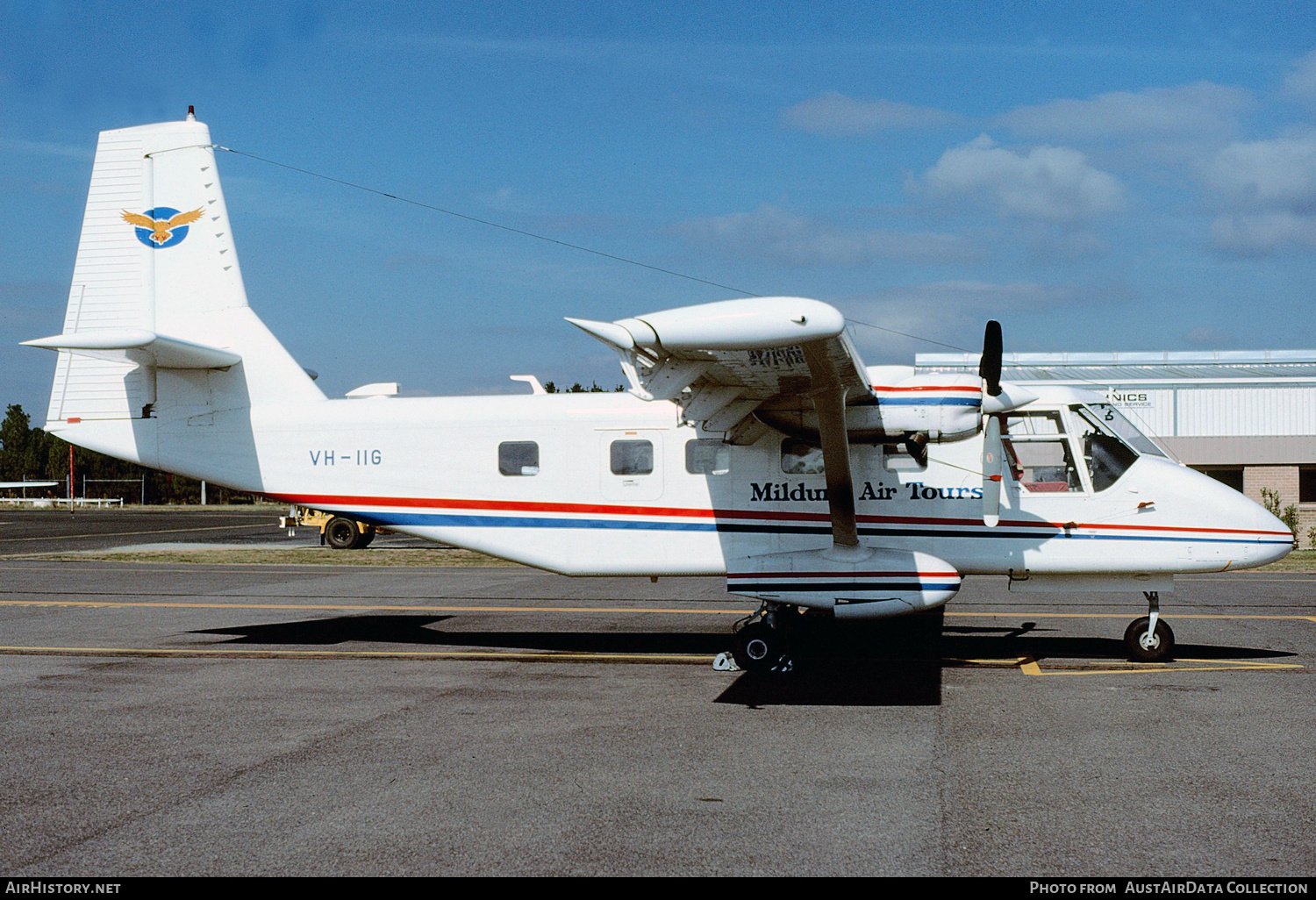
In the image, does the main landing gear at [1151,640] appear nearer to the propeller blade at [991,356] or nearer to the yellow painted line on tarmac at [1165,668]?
the yellow painted line on tarmac at [1165,668]

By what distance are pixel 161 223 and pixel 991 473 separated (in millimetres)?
10013

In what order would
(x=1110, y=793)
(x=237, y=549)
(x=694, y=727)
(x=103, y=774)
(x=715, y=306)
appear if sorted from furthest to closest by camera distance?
(x=237, y=549) < (x=694, y=727) < (x=715, y=306) < (x=103, y=774) < (x=1110, y=793)

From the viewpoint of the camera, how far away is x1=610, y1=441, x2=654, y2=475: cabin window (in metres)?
11.6

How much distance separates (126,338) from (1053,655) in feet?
34.5

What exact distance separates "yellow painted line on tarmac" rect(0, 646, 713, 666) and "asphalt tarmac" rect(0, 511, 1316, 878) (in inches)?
2.8

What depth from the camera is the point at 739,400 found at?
424 inches

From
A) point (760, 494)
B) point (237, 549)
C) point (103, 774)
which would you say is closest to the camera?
point (103, 774)

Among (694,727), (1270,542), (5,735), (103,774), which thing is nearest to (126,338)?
(5,735)

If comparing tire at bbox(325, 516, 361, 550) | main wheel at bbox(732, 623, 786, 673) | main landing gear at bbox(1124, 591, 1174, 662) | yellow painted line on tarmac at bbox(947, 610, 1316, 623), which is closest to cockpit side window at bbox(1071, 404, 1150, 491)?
main landing gear at bbox(1124, 591, 1174, 662)

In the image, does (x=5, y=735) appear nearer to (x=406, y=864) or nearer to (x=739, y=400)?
(x=406, y=864)

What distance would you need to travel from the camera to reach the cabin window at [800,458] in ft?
36.8

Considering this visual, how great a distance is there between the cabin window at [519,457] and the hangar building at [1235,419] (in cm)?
1898

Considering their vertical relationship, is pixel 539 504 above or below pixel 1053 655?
above

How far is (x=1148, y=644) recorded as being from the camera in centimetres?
1131
